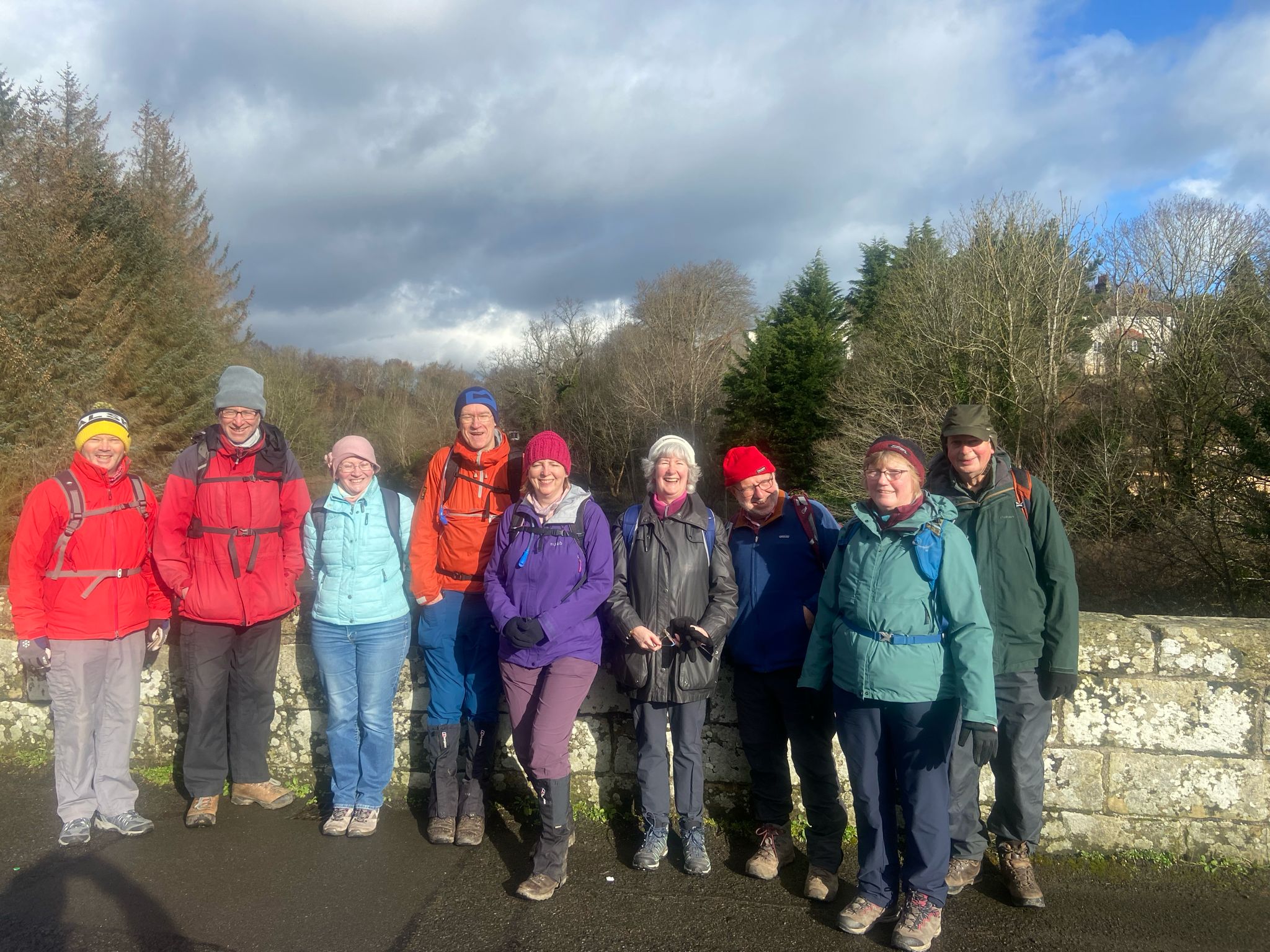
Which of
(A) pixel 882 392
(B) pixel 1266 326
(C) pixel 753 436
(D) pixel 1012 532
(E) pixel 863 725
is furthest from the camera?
(C) pixel 753 436

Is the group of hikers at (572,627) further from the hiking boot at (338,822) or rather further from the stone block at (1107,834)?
the stone block at (1107,834)

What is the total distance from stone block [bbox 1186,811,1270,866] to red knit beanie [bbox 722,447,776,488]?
7.86 ft

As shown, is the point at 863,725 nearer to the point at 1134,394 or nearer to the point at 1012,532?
the point at 1012,532

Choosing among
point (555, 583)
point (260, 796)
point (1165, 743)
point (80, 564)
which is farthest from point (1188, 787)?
point (80, 564)

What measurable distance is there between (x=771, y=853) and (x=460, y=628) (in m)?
1.73

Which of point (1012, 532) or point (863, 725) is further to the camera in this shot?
point (1012, 532)

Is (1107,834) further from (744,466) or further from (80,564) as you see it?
(80,564)

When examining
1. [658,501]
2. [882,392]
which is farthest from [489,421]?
[882,392]

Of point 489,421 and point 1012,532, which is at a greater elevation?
point 489,421

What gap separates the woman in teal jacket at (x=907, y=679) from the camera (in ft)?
9.39

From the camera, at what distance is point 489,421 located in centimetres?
386

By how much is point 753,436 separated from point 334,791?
27.0 meters

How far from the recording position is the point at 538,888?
10.4 feet

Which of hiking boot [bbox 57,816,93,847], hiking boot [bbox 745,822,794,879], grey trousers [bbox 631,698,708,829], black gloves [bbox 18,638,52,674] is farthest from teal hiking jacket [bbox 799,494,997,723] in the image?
black gloves [bbox 18,638,52,674]
